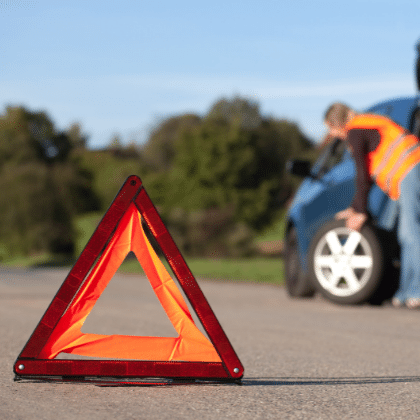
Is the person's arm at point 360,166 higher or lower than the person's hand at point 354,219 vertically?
higher

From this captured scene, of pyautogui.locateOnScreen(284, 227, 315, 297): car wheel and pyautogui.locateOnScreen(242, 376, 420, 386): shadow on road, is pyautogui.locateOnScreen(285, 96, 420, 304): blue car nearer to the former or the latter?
pyautogui.locateOnScreen(284, 227, 315, 297): car wheel

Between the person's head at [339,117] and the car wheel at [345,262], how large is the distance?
0.88m

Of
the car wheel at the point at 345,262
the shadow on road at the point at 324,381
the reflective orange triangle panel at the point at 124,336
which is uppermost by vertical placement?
the reflective orange triangle panel at the point at 124,336

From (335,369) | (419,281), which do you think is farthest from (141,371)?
(419,281)

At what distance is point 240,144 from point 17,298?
42587 millimetres

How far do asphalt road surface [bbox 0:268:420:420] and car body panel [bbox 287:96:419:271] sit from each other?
0.84 m

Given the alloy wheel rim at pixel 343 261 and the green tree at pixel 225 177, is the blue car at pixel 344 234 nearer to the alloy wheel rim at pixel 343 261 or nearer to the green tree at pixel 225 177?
the alloy wheel rim at pixel 343 261

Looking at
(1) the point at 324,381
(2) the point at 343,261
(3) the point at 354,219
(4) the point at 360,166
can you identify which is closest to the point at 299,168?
(4) the point at 360,166

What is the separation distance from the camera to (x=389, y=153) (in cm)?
729

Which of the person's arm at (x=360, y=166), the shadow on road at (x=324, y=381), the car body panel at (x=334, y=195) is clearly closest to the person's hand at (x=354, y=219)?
the person's arm at (x=360, y=166)

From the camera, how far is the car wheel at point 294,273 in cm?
865

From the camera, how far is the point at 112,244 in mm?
3939

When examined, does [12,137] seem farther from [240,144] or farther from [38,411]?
A: [38,411]

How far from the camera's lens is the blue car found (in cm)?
734
